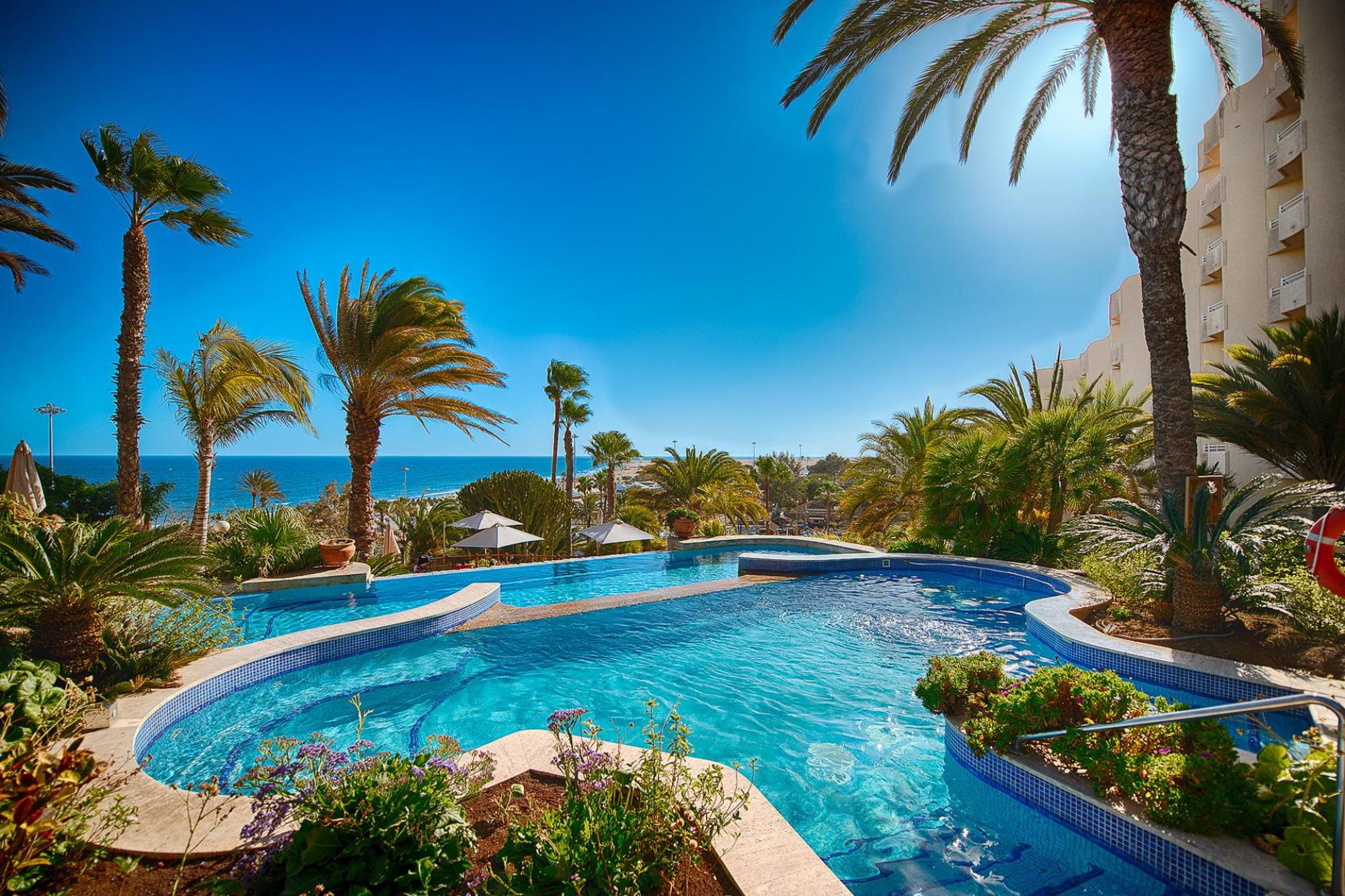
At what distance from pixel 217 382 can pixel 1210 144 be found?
92.2ft

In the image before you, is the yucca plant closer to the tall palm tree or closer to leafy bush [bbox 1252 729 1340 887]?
leafy bush [bbox 1252 729 1340 887]

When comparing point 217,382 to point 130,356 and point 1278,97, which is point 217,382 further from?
point 1278,97

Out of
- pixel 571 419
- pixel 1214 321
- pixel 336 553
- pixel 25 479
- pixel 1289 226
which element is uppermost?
pixel 1289 226

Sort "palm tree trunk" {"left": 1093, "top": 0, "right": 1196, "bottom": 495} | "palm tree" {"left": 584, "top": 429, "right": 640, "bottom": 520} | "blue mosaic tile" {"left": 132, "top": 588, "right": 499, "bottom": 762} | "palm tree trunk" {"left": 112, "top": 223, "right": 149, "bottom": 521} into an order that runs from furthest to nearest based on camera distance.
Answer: "palm tree" {"left": 584, "top": 429, "right": 640, "bottom": 520} < "palm tree trunk" {"left": 112, "top": 223, "right": 149, "bottom": 521} < "palm tree trunk" {"left": 1093, "top": 0, "right": 1196, "bottom": 495} < "blue mosaic tile" {"left": 132, "top": 588, "right": 499, "bottom": 762}

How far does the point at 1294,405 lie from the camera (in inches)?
350

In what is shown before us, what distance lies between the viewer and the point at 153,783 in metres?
3.26

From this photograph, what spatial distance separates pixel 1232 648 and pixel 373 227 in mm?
17437

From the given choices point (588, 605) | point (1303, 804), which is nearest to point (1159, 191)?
point (1303, 804)

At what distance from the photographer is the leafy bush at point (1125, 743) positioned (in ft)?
8.82

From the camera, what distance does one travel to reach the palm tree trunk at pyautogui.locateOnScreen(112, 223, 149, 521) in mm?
9078

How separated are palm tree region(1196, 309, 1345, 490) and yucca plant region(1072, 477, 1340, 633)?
441 cm

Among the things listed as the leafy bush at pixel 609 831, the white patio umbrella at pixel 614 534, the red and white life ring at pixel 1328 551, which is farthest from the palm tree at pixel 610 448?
the red and white life ring at pixel 1328 551

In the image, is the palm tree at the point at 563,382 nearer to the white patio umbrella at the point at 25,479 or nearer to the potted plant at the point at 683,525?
the potted plant at the point at 683,525

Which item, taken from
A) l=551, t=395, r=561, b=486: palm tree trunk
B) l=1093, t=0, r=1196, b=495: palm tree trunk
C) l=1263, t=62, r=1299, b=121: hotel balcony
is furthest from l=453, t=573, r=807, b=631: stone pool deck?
l=1263, t=62, r=1299, b=121: hotel balcony
